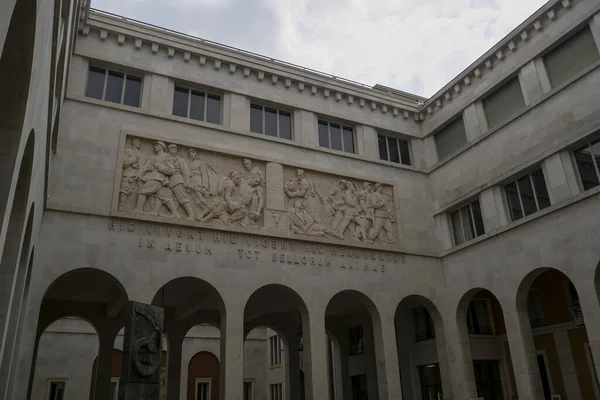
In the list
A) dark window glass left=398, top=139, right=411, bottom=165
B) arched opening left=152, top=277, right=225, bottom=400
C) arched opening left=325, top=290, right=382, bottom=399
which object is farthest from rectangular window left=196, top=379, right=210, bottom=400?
dark window glass left=398, top=139, right=411, bottom=165

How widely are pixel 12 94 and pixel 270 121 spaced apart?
16.8m

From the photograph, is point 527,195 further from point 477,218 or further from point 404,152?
point 404,152

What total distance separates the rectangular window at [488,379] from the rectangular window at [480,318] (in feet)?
4.87

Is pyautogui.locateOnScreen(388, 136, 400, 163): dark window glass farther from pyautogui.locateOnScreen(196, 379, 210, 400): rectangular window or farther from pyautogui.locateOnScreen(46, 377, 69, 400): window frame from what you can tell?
pyautogui.locateOnScreen(46, 377, 69, 400): window frame

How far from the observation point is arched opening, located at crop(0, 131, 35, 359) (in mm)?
9414

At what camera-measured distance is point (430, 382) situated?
2506 centimetres

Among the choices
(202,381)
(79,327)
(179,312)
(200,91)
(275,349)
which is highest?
(200,91)

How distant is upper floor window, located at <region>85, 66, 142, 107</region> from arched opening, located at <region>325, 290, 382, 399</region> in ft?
44.8

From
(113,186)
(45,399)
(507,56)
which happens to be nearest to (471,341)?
(507,56)

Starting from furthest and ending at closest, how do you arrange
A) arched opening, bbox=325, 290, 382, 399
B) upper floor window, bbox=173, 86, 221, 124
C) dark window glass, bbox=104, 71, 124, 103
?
1. arched opening, bbox=325, 290, 382, 399
2. upper floor window, bbox=173, 86, 221, 124
3. dark window glass, bbox=104, 71, 124, 103

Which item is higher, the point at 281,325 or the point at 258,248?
the point at 258,248

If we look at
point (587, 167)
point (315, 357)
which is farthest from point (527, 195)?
point (315, 357)

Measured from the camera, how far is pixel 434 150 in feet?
87.1

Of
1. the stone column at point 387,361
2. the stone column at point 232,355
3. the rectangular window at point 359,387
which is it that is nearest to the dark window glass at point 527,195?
the stone column at point 387,361
